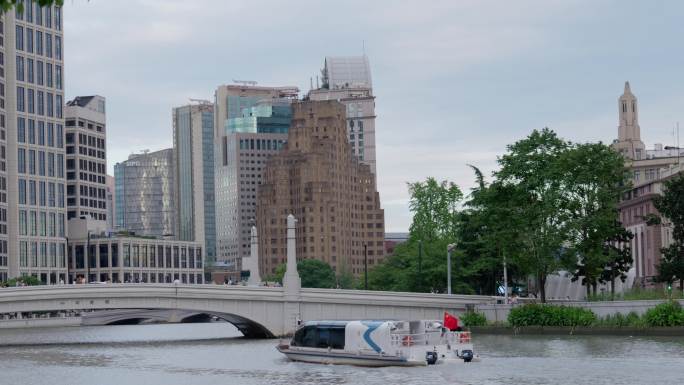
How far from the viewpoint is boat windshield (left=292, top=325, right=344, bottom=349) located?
207 ft

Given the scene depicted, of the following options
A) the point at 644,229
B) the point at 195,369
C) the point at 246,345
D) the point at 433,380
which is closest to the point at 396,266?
the point at 644,229

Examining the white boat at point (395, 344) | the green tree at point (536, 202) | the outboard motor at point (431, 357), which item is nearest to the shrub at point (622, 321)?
the green tree at point (536, 202)

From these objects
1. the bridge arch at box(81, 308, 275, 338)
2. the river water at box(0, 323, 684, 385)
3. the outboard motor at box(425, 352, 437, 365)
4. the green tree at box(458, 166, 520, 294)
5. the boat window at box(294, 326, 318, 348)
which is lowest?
the bridge arch at box(81, 308, 275, 338)

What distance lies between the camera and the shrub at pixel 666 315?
74438 millimetres

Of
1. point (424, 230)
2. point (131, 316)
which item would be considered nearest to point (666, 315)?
point (424, 230)

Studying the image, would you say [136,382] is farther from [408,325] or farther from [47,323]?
[47,323]

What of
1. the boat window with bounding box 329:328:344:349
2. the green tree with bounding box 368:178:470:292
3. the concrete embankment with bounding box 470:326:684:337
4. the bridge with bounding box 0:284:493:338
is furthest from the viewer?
the green tree with bounding box 368:178:470:292

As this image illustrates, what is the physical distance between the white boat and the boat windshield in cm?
5

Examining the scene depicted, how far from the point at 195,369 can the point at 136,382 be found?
266 inches

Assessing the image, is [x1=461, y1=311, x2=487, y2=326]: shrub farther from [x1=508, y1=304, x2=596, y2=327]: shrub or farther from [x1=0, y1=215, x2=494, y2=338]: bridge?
[x1=508, y1=304, x2=596, y2=327]: shrub

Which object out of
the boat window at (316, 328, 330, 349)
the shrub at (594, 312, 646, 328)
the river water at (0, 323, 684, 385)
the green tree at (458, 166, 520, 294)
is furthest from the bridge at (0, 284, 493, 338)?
the boat window at (316, 328, 330, 349)

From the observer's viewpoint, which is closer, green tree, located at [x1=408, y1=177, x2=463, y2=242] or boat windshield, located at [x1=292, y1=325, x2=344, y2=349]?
boat windshield, located at [x1=292, y1=325, x2=344, y2=349]

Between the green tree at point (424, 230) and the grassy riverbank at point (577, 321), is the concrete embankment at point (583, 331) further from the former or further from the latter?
the green tree at point (424, 230)

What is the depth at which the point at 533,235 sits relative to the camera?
90000 mm
